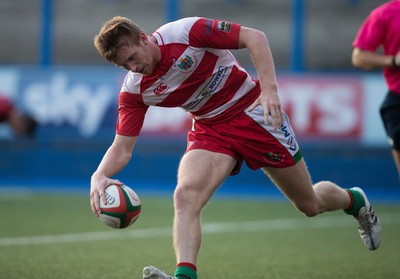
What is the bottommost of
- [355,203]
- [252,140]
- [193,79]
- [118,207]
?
[355,203]

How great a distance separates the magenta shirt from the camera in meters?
7.43

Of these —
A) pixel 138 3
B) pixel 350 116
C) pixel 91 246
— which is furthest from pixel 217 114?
pixel 138 3

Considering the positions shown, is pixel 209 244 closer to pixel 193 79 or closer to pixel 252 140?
pixel 252 140

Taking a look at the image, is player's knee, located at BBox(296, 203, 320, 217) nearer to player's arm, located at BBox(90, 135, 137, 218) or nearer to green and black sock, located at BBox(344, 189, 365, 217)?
green and black sock, located at BBox(344, 189, 365, 217)

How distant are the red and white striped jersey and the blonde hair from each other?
0.34 meters

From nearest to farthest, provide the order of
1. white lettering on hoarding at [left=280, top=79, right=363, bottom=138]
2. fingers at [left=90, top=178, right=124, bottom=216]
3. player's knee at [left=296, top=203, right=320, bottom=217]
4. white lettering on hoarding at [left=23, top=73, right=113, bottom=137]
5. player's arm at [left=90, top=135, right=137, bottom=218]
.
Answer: fingers at [left=90, top=178, right=124, bottom=216]
player's arm at [left=90, top=135, right=137, bottom=218]
player's knee at [left=296, top=203, right=320, bottom=217]
white lettering on hoarding at [left=280, top=79, right=363, bottom=138]
white lettering on hoarding at [left=23, top=73, right=113, bottom=137]

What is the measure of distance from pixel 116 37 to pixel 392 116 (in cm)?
299

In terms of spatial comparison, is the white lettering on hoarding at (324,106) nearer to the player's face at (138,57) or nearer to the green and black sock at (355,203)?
the green and black sock at (355,203)

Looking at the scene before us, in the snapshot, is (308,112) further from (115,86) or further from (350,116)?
(115,86)

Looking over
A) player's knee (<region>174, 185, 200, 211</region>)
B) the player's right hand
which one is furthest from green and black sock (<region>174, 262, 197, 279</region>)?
the player's right hand

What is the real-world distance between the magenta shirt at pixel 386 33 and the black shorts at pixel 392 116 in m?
0.08

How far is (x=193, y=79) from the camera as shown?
6031 mm

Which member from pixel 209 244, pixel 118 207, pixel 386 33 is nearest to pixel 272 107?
pixel 118 207

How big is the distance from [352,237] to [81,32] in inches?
621
